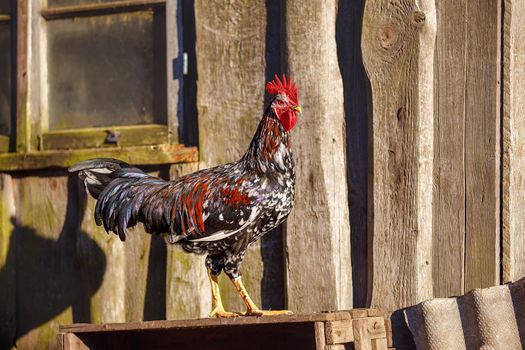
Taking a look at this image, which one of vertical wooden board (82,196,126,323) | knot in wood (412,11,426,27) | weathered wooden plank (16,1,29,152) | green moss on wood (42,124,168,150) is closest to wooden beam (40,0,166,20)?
weathered wooden plank (16,1,29,152)

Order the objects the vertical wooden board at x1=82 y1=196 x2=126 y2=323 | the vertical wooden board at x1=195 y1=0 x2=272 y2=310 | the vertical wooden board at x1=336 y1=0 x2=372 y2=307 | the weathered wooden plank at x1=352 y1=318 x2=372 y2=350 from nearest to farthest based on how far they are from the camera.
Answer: the weathered wooden plank at x1=352 y1=318 x2=372 y2=350
the vertical wooden board at x1=336 y1=0 x2=372 y2=307
the vertical wooden board at x1=195 y1=0 x2=272 y2=310
the vertical wooden board at x1=82 y1=196 x2=126 y2=323

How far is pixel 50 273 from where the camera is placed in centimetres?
649

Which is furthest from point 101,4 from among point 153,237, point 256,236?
point 256,236

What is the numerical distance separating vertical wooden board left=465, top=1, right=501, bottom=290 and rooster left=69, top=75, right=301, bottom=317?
0.91 metres

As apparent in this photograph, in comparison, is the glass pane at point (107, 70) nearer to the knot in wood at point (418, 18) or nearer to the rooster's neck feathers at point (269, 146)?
the rooster's neck feathers at point (269, 146)

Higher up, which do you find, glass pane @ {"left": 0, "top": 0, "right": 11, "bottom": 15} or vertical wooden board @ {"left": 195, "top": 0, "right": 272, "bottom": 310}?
glass pane @ {"left": 0, "top": 0, "right": 11, "bottom": 15}

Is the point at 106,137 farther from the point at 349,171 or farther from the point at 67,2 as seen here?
the point at 349,171

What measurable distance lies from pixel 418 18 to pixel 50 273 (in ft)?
8.73

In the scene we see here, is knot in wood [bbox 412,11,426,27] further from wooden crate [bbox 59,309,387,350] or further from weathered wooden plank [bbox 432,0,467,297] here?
wooden crate [bbox 59,309,387,350]

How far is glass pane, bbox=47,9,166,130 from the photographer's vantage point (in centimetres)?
642

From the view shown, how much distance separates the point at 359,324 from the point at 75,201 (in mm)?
2083

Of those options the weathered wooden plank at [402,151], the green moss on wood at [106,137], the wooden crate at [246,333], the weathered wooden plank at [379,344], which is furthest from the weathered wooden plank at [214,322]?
the green moss on wood at [106,137]

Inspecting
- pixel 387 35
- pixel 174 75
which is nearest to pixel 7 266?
pixel 174 75

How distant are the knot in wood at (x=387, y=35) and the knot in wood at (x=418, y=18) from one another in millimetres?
111
